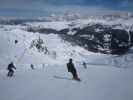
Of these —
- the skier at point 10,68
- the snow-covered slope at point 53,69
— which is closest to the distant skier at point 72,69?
the snow-covered slope at point 53,69

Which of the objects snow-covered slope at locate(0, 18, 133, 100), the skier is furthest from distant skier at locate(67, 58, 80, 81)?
the skier

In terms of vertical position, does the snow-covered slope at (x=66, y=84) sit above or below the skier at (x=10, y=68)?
below

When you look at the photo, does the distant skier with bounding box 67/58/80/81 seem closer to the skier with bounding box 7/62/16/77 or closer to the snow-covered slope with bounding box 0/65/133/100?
the snow-covered slope with bounding box 0/65/133/100

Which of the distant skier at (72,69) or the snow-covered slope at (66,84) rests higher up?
the distant skier at (72,69)

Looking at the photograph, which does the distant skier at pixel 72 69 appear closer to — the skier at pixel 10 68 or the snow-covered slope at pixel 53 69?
the snow-covered slope at pixel 53 69

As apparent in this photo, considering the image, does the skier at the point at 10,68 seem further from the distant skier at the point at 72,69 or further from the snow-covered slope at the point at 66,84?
the distant skier at the point at 72,69

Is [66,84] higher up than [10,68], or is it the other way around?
[10,68]

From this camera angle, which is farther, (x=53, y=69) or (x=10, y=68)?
(x=53, y=69)

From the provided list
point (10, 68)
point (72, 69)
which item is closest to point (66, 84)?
point (72, 69)

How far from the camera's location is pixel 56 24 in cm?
195

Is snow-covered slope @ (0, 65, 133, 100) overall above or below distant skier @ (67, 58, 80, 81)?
below

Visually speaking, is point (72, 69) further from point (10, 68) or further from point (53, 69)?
point (10, 68)

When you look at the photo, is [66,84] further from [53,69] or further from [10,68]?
[10,68]

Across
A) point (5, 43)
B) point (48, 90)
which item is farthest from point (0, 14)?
point (48, 90)
